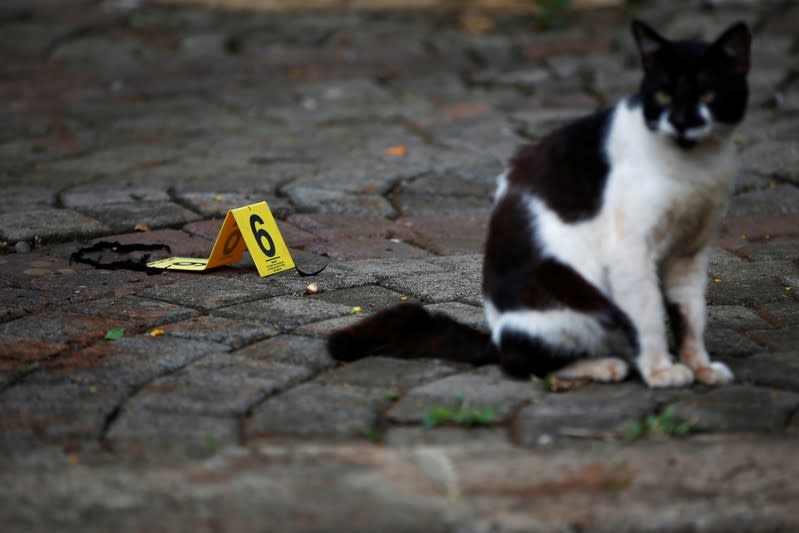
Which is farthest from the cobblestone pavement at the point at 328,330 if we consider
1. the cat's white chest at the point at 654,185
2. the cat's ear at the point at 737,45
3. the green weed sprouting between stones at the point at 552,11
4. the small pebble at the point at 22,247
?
the green weed sprouting between stones at the point at 552,11

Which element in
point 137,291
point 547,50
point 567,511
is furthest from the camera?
point 547,50

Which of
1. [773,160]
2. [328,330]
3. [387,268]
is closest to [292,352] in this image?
[328,330]

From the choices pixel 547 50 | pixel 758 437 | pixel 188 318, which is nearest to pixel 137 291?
pixel 188 318

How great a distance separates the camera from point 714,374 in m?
2.69

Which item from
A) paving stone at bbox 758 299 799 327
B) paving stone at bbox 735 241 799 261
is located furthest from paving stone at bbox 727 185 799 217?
paving stone at bbox 758 299 799 327

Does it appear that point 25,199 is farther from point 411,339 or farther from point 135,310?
point 411,339

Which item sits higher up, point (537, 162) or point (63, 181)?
point (537, 162)

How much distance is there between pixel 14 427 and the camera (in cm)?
247

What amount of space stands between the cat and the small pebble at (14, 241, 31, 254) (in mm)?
1722

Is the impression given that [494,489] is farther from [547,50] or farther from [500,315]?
[547,50]

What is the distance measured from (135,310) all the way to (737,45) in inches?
77.0

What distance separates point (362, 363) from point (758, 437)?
106cm

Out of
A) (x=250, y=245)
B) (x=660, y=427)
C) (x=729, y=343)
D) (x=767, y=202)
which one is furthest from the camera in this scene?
(x=767, y=202)

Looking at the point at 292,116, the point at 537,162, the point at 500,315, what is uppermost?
the point at 537,162
